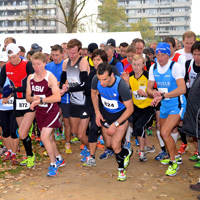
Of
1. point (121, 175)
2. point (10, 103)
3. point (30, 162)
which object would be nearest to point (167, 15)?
point (10, 103)

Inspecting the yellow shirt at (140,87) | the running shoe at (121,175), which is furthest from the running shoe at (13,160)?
the yellow shirt at (140,87)

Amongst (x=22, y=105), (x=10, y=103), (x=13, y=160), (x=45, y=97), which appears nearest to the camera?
(x=45, y=97)

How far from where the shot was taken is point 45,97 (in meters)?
5.94

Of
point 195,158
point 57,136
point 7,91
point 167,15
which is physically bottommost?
point 195,158

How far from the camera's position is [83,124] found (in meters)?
6.82

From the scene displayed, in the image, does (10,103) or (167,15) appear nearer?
(10,103)

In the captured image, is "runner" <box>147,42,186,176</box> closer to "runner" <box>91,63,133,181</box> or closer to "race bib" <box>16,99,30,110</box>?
"runner" <box>91,63,133,181</box>

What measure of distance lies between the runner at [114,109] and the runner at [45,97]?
83cm

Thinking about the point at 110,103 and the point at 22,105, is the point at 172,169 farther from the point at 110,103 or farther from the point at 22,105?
the point at 22,105

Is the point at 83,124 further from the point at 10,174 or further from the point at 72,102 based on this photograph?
the point at 10,174

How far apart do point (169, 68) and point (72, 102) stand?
8.01 ft

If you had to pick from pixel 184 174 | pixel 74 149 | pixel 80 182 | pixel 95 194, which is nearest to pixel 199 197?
pixel 184 174

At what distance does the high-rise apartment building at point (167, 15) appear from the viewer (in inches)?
4026

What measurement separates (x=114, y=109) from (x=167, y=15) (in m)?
105
